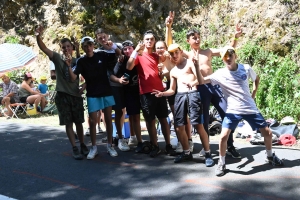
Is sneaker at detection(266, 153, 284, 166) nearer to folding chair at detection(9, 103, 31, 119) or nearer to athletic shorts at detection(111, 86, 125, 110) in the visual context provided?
athletic shorts at detection(111, 86, 125, 110)

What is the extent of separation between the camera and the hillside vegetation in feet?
31.5

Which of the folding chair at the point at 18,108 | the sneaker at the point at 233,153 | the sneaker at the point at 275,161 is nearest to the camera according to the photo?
the sneaker at the point at 275,161

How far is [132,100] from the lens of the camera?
675cm

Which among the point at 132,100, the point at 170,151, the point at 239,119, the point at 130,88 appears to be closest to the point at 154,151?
the point at 170,151

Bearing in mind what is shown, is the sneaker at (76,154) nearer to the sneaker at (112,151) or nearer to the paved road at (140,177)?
the paved road at (140,177)

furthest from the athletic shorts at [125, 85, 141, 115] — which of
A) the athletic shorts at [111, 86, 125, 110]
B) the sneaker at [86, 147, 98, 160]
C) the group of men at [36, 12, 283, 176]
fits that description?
the sneaker at [86, 147, 98, 160]

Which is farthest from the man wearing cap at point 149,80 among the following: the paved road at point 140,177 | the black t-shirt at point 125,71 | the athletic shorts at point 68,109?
the athletic shorts at point 68,109

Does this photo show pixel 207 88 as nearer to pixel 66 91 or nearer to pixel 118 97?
pixel 118 97

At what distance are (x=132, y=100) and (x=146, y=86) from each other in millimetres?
494

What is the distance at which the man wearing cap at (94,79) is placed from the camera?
647cm

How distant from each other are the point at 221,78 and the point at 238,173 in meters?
1.35

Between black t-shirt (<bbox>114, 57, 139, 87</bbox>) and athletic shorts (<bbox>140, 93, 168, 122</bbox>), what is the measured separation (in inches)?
16.0

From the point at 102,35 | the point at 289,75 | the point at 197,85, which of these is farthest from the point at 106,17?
the point at 197,85

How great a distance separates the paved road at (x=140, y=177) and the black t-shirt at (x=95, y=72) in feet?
3.78
